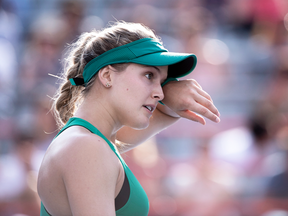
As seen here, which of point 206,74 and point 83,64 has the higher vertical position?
point 83,64

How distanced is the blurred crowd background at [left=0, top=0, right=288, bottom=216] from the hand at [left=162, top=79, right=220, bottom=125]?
2.23m

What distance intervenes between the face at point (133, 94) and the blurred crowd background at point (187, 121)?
96.2 inches

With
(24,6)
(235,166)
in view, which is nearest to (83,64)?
(235,166)

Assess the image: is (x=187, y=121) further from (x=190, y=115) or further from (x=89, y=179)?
(x=89, y=179)

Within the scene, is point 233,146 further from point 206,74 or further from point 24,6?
point 24,6

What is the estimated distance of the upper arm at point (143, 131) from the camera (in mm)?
1974

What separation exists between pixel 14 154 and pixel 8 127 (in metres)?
0.68

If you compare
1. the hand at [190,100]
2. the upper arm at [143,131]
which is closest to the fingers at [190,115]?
the hand at [190,100]

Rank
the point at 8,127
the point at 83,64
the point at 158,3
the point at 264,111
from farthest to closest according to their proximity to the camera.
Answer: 1. the point at 158,3
2. the point at 8,127
3. the point at 264,111
4. the point at 83,64

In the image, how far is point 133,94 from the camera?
1.46m

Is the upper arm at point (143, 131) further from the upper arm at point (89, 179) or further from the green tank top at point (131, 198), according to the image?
the upper arm at point (89, 179)

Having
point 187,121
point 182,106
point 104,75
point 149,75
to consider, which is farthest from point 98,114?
→ point 187,121

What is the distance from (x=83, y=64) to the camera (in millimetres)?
1575

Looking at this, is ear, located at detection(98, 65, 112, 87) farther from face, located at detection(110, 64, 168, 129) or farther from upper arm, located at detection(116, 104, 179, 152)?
upper arm, located at detection(116, 104, 179, 152)
